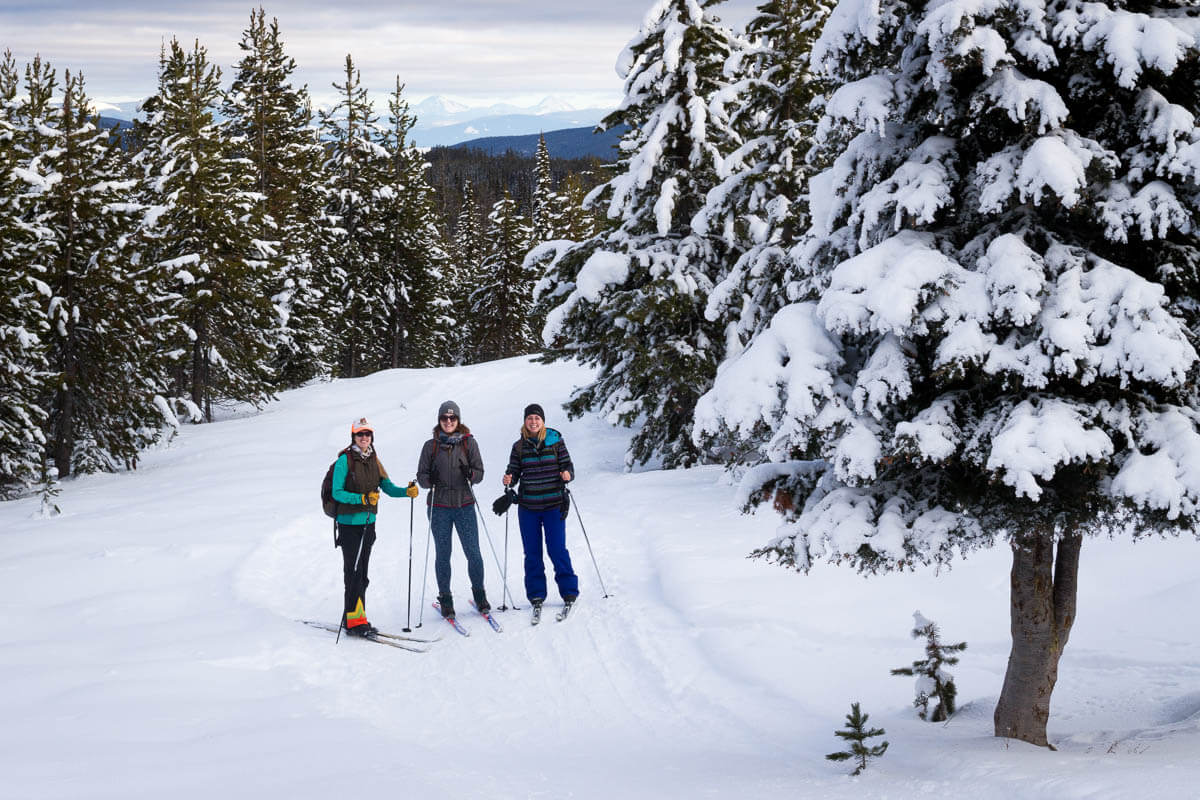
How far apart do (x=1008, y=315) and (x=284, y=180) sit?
3160cm

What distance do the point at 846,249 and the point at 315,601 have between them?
25.5ft

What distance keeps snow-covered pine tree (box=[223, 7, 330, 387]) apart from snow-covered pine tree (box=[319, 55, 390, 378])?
1.81 metres

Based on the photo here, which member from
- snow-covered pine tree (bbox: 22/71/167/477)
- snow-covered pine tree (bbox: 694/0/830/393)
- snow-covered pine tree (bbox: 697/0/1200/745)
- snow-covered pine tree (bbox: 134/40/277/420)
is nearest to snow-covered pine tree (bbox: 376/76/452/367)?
snow-covered pine tree (bbox: 134/40/277/420)

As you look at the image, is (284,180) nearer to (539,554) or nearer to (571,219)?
(571,219)

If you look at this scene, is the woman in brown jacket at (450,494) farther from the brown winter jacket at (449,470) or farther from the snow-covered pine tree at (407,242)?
the snow-covered pine tree at (407,242)

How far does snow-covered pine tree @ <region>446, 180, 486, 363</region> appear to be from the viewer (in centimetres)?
5307

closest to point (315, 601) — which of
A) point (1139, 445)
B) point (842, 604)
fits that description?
point (842, 604)

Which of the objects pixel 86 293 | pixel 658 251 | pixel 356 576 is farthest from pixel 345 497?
pixel 86 293

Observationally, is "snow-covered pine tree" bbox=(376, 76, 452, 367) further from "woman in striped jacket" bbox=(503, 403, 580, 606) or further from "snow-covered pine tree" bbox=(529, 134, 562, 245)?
"woman in striped jacket" bbox=(503, 403, 580, 606)

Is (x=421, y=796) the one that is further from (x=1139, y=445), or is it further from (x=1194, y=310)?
(x=1194, y=310)

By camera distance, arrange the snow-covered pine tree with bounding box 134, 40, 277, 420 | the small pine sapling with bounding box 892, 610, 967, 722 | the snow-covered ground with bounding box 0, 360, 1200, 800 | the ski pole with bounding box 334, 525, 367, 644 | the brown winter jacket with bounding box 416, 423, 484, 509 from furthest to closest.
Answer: the snow-covered pine tree with bounding box 134, 40, 277, 420 → the brown winter jacket with bounding box 416, 423, 484, 509 → the ski pole with bounding box 334, 525, 367, 644 → the small pine sapling with bounding box 892, 610, 967, 722 → the snow-covered ground with bounding box 0, 360, 1200, 800

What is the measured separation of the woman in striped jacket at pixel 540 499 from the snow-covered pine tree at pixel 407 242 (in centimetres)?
3028

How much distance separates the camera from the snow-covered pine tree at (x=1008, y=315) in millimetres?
4867

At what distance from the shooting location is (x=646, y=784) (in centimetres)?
559
